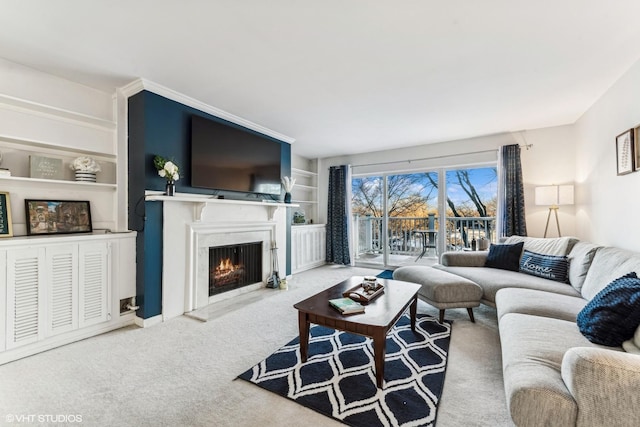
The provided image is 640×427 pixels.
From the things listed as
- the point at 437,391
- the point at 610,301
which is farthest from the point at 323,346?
the point at 610,301

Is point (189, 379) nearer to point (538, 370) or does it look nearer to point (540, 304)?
point (538, 370)

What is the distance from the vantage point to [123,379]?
176cm

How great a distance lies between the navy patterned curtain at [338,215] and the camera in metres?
5.45

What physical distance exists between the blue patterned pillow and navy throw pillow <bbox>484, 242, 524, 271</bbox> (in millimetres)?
73

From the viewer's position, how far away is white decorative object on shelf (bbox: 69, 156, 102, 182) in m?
2.55

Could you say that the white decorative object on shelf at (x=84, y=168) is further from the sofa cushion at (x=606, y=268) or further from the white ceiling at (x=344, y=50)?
the sofa cushion at (x=606, y=268)

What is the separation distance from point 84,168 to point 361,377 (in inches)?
119

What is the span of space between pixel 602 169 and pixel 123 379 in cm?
473

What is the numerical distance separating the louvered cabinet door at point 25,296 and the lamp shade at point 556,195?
532cm

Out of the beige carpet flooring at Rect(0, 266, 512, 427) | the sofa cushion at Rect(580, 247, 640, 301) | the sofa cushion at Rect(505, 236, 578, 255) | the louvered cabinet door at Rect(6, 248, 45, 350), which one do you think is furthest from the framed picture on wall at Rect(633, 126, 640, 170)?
the louvered cabinet door at Rect(6, 248, 45, 350)

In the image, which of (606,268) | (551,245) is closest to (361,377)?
(606,268)

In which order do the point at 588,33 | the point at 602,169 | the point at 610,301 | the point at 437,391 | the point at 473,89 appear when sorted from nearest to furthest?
the point at 610,301 < the point at 437,391 < the point at 588,33 < the point at 473,89 < the point at 602,169

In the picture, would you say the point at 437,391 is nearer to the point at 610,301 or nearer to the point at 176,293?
the point at 610,301

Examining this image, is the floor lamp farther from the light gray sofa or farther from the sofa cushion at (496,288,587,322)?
the sofa cushion at (496,288,587,322)
